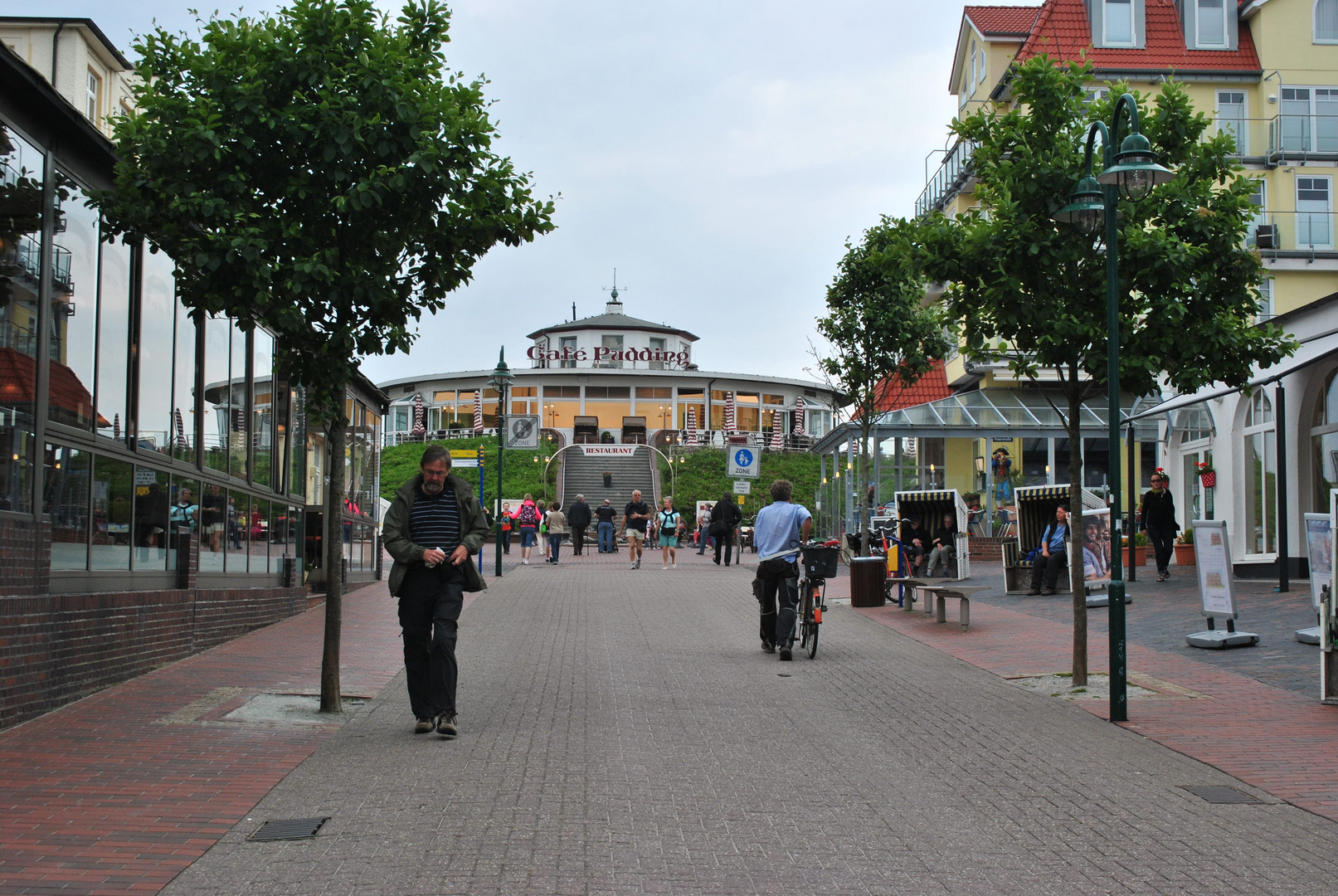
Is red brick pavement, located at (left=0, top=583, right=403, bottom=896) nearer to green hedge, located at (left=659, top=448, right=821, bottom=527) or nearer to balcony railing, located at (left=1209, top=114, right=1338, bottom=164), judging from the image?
balcony railing, located at (left=1209, top=114, right=1338, bottom=164)

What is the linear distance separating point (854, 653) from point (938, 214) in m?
4.53

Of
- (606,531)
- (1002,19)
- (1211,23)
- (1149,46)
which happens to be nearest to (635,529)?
(606,531)

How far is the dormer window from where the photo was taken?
37.6 m

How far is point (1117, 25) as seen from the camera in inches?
1524

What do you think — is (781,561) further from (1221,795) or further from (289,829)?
(289,829)

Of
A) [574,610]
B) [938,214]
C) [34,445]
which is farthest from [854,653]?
[34,445]

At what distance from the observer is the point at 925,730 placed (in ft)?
28.8

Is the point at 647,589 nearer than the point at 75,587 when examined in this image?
No

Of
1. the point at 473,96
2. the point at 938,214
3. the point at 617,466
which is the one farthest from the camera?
the point at 617,466

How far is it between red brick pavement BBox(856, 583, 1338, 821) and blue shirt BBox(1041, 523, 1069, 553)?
13.4 ft

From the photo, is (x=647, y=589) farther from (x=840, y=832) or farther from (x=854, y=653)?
(x=840, y=832)

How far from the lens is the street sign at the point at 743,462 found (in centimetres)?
2955

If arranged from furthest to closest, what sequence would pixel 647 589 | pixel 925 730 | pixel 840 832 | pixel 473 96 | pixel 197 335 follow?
pixel 647 589 < pixel 197 335 < pixel 473 96 < pixel 925 730 < pixel 840 832

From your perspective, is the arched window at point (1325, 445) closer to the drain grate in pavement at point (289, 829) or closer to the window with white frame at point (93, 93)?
the window with white frame at point (93, 93)
